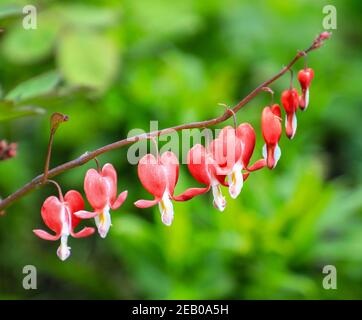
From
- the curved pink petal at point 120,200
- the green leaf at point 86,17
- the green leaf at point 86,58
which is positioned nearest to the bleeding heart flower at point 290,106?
the curved pink petal at point 120,200

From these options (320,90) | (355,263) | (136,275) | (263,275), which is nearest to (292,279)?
(263,275)

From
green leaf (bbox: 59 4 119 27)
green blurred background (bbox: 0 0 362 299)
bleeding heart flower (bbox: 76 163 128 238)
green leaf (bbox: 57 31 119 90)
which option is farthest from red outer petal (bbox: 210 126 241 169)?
green leaf (bbox: 59 4 119 27)

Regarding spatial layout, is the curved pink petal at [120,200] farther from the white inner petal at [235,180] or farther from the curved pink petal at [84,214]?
the white inner petal at [235,180]

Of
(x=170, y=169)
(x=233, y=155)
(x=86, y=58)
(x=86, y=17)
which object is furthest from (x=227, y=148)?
(x=86, y=17)

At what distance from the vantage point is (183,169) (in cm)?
299

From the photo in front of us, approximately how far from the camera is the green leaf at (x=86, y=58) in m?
2.55

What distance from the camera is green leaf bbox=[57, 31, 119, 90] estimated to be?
255cm

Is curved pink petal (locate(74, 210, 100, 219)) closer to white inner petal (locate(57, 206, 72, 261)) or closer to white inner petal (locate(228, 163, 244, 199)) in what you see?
white inner petal (locate(57, 206, 72, 261))

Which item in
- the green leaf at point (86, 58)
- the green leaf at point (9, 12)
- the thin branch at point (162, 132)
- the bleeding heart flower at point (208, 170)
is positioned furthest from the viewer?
the green leaf at point (86, 58)

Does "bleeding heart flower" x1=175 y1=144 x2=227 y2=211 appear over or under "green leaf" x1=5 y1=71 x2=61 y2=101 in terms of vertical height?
under

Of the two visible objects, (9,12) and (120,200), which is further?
(9,12)

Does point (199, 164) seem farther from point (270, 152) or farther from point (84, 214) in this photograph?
point (84, 214)

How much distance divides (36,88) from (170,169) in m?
0.43

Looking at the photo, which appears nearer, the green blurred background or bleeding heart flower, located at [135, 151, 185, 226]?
bleeding heart flower, located at [135, 151, 185, 226]
